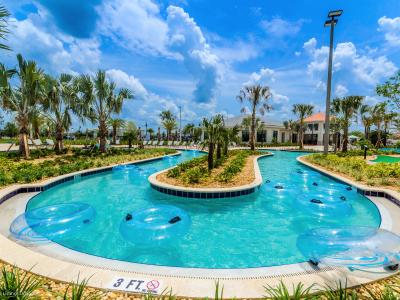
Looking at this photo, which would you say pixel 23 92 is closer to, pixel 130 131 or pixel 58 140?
pixel 58 140

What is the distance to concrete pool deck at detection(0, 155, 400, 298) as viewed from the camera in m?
3.22

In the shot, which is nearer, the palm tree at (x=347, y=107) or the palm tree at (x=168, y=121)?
the palm tree at (x=347, y=107)

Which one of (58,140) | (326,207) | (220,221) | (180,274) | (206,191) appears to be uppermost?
(58,140)

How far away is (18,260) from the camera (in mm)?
3844

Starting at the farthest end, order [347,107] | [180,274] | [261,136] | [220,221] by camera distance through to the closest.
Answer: [261,136] → [347,107] → [220,221] → [180,274]

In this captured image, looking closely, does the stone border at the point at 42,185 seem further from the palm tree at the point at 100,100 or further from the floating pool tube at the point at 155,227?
the palm tree at the point at 100,100

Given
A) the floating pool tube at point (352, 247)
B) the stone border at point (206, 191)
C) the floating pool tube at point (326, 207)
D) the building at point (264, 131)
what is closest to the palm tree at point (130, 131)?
the stone border at point (206, 191)

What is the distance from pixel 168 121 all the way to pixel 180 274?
1939 inches

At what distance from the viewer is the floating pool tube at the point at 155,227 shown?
552 cm

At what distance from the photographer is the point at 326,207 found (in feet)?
24.3

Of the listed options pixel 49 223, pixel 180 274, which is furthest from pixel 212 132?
pixel 180 274

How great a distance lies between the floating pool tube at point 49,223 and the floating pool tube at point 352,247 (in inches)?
223

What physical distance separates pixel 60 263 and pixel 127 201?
5.25m

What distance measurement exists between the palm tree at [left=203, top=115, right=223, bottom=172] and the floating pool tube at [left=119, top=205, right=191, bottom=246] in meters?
6.63
